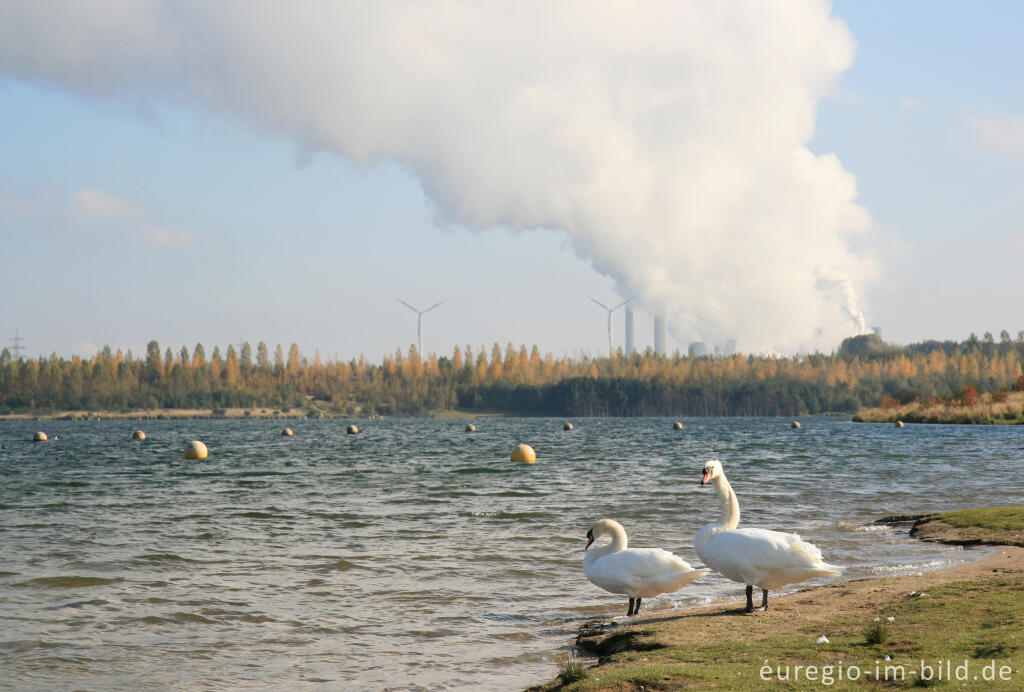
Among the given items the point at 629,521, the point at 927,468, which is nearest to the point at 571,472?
the point at 927,468

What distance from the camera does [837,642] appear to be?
9.82 meters

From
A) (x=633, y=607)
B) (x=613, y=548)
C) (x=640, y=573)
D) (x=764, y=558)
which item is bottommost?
(x=633, y=607)

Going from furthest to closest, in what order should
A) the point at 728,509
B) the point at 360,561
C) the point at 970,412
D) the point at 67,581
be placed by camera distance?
the point at 970,412
the point at 360,561
the point at 67,581
the point at 728,509

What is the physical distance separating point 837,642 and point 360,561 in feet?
38.0

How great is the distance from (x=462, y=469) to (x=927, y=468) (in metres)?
23.0

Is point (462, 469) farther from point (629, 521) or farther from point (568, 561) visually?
point (568, 561)

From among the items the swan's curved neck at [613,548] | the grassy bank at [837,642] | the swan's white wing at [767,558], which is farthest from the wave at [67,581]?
the swan's white wing at [767,558]

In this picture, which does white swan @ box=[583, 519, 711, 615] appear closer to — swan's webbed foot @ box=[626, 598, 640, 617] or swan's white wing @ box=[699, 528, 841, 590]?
swan's webbed foot @ box=[626, 598, 640, 617]

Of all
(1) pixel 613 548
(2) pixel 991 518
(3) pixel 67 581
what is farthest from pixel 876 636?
(3) pixel 67 581

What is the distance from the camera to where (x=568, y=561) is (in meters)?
18.9

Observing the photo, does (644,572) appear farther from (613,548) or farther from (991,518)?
(991,518)

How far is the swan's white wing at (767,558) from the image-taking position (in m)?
11.9

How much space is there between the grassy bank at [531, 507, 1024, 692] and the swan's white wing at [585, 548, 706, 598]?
0.44 meters

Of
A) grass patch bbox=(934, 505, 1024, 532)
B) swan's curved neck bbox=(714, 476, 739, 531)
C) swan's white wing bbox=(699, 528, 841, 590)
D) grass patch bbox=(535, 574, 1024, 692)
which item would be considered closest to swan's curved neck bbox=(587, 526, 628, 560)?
swan's curved neck bbox=(714, 476, 739, 531)
